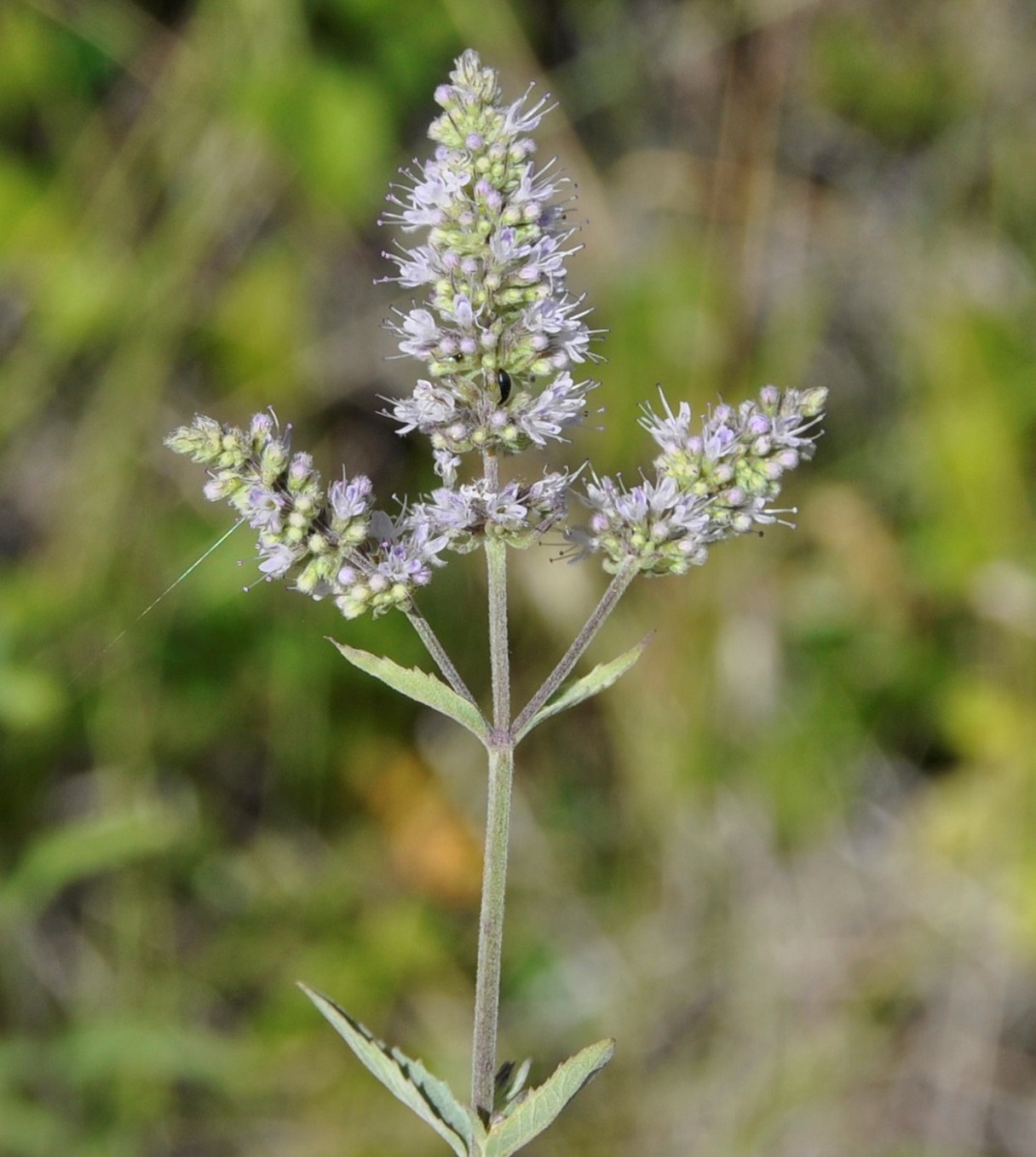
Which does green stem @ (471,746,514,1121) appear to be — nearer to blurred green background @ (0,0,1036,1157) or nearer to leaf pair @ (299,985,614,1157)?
leaf pair @ (299,985,614,1157)

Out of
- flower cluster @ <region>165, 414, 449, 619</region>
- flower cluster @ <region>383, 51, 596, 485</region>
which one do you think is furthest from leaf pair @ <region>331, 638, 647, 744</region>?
flower cluster @ <region>383, 51, 596, 485</region>

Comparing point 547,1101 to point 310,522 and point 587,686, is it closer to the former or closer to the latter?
point 587,686

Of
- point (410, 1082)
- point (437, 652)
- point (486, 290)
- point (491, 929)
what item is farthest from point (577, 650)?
point (410, 1082)

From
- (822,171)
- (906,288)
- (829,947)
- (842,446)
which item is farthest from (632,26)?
(829,947)

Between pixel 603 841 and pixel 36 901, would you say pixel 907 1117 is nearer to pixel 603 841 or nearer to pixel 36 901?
pixel 603 841

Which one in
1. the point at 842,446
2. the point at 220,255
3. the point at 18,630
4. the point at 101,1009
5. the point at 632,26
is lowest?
the point at 101,1009

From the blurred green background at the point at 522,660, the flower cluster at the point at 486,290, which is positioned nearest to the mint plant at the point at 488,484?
the flower cluster at the point at 486,290
